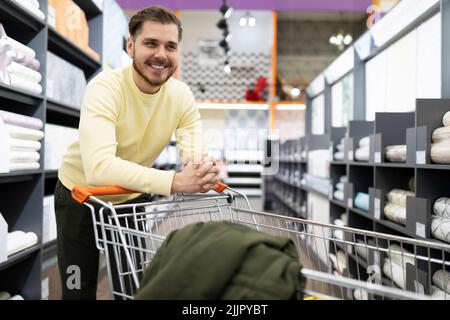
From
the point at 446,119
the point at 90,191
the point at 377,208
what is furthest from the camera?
the point at 377,208

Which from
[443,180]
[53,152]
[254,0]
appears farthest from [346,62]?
[254,0]

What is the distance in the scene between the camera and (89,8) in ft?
12.6

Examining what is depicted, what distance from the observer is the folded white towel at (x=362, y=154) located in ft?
11.0

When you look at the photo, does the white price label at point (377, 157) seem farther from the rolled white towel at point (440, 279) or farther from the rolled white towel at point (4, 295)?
the rolled white towel at point (4, 295)

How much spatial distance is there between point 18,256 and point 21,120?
2.71 feet

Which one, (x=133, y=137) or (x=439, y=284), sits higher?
(x=133, y=137)

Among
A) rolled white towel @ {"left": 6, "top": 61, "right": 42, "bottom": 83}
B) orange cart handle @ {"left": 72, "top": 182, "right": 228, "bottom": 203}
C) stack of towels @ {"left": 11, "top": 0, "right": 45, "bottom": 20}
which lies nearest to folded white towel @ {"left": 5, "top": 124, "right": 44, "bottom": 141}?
rolled white towel @ {"left": 6, "top": 61, "right": 42, "bottom": 83}

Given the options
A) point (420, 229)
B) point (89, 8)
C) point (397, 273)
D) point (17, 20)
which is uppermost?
point (89, 8)

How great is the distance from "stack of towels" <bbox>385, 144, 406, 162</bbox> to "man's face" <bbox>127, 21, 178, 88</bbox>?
1.71 metres

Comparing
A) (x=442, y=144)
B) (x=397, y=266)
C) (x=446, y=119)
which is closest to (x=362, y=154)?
(x=397, y=266)

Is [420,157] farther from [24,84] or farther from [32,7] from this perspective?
[32,7]

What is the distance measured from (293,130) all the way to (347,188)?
6962mm

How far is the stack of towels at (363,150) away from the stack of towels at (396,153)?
383 millimetres
